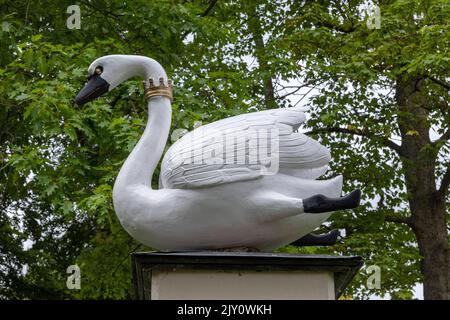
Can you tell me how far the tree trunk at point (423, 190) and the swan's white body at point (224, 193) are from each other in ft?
22.8

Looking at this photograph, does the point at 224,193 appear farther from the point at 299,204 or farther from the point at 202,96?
the point at 202,96

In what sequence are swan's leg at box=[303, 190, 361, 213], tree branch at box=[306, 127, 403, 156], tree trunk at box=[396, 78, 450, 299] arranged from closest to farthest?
swan's leg at box=[303, 190, 361, 213]
tree trunk at box=[396, 78, 450, 299]
tree branch at box=[306, 127, 403, 156]

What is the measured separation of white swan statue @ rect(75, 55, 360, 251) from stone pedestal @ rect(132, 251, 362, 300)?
273 millimetres

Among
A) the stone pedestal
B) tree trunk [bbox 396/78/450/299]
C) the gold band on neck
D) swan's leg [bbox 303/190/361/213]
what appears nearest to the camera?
the stone pedestal

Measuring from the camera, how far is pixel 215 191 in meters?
5.55

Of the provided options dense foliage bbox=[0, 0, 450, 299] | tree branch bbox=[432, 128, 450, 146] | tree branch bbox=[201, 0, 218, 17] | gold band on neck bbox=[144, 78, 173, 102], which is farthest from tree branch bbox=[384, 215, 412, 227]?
gold band on neck bbox=[144, 78, 173, 102]

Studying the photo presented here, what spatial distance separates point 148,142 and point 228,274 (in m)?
1.25

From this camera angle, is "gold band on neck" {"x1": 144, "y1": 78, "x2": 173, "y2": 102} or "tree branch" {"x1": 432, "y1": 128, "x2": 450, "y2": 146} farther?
"tree branch" {"x1": 432, "y1": 128, "x2": 450, "y2": 146}

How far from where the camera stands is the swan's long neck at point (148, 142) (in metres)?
5.83

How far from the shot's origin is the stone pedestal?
5.34 meters

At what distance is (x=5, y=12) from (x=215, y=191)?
22.1 feet

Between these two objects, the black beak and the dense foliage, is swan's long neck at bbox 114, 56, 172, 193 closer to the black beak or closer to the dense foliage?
the black beak

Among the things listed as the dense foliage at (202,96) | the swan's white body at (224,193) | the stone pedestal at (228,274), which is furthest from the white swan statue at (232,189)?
the dense foliage at (202,96)
